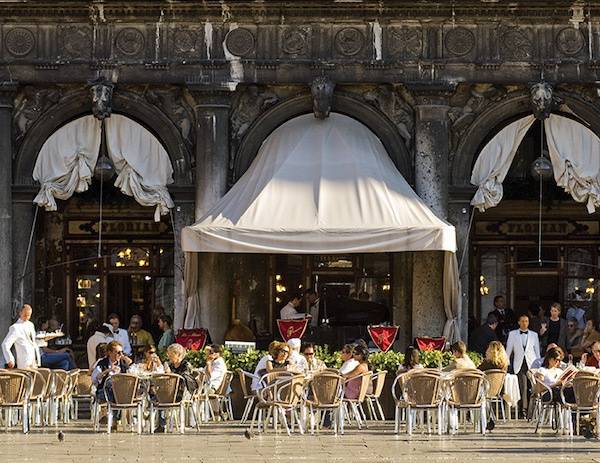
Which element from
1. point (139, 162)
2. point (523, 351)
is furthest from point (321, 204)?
point (523, 351)

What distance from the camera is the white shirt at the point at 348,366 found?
23.9m

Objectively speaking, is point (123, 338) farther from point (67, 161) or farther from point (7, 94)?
point (7, 94)

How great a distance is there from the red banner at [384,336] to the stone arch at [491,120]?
10.3ft

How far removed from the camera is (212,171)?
28.5 meters

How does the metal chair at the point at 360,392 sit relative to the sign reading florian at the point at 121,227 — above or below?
below

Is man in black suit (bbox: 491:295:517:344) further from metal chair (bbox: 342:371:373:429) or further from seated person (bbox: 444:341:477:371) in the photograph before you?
metal chair (bbox: 342:371:373:429)

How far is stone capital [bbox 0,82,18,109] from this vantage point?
28.5 meters

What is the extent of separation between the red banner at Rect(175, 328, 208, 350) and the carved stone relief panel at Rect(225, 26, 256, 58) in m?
4.58

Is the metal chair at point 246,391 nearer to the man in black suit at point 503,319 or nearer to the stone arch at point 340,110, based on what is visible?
the stone arch at point 340,110

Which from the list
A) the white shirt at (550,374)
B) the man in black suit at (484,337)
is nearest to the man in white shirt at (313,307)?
the man in black suit at (484,337)

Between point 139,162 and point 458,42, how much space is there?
545 cm

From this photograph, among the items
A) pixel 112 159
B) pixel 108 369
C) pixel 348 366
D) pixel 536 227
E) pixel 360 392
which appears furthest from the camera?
pixel 536 227

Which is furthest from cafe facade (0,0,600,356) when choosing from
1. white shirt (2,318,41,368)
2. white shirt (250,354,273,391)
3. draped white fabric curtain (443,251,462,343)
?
white shirt (250,354,273,391)

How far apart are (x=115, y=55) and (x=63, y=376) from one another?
21.2 ft
